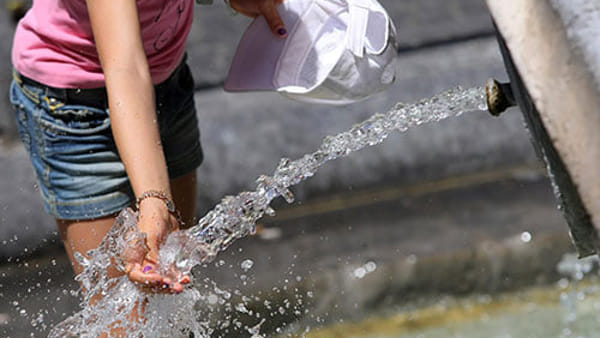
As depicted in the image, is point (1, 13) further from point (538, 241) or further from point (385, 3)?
point (538, 241)

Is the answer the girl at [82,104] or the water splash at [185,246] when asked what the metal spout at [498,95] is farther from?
the girl at [82,104]

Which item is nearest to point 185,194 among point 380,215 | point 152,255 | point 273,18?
point 273,18

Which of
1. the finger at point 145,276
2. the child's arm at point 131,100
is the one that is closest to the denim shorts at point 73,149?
the child's arm at point 131,100

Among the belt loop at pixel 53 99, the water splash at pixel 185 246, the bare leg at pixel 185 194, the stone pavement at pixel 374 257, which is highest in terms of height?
the belt loop at pixel 53 99

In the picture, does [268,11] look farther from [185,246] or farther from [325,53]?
[185,246]

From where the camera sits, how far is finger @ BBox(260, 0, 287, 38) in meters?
1.50

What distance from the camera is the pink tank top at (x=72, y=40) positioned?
4.35ft

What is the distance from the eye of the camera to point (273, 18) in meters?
1.50

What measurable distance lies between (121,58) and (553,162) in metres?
0.57

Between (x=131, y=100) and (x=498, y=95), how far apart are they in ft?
→ 1.65

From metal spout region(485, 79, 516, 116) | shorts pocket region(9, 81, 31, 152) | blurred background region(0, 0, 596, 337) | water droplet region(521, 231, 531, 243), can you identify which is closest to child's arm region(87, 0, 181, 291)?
shorts pocket region(9, 81, 31, 152)

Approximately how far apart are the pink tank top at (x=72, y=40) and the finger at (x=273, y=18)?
154 mm

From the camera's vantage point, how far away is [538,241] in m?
2.23

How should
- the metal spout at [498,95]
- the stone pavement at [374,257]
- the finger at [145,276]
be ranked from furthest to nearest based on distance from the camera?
the stone pavement at [374,257]
the metal spout at [498,95]
the finger at [145,276]
